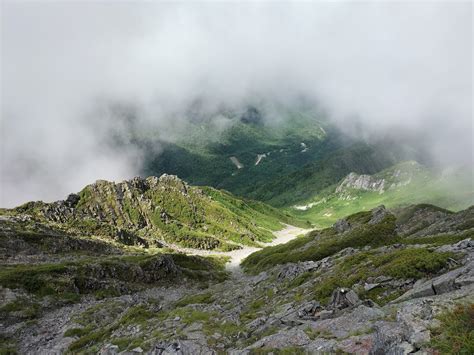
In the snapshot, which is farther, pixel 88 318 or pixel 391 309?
pixel 88 318

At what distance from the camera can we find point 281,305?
143 ft

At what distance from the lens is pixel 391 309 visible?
25562mm

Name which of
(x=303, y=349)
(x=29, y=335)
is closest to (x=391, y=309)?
(x=303, y=349)

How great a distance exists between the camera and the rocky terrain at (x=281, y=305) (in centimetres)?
2155

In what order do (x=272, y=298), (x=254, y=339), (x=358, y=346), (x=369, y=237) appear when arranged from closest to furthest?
1. (x=358, y=346)
2. (x=254, y=339)
3. (x=272, y=298)
4. (x=369, y=237)

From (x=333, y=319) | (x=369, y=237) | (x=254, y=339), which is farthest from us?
(x=369, y=237)

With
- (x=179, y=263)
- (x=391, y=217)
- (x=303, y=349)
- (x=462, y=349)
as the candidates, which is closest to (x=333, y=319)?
(x=303, y=349)

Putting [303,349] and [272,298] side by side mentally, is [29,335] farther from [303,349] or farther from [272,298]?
[303,349]

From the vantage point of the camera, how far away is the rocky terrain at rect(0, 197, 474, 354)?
2155 centimetres

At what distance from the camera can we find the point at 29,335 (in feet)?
225

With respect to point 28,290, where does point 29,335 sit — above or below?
below

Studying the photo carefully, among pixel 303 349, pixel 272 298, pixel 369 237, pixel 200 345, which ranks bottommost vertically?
pixel 303 349

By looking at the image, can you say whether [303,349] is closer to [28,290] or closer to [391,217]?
[391,217]

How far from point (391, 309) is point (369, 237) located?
59770 millimetres
